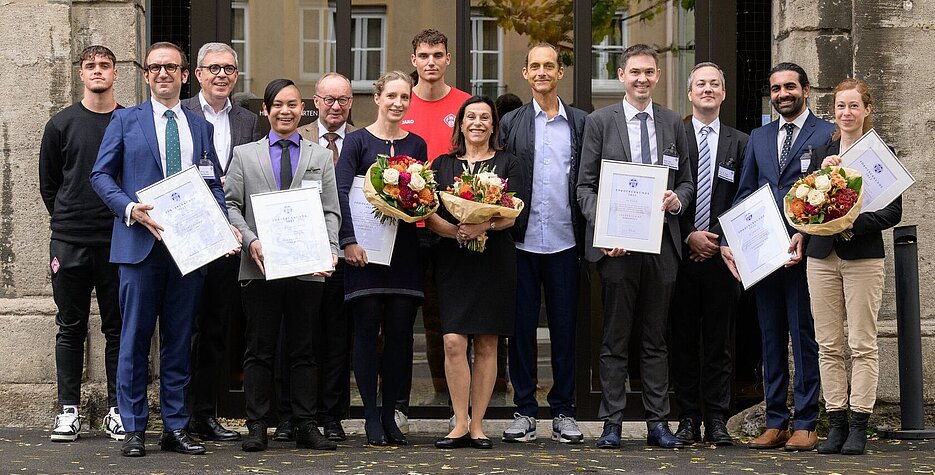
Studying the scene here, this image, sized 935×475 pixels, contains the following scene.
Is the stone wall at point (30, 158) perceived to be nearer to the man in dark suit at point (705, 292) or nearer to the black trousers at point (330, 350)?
the black trousers at point (330, 350)

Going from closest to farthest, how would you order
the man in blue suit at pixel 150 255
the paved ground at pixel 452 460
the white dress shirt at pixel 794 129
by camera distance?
the paved ground at pixel 452 460 < the man in blue suit at pixel 150 255 < the white dress shirt at pixel 794 129

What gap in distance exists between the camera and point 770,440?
7.96 metres

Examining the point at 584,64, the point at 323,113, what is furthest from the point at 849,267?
the point at 323,113

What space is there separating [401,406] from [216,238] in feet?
6.26

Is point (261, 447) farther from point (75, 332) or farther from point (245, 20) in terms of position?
point (245, 20)

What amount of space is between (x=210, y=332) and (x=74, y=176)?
1.27 metres

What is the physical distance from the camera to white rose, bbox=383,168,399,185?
286 inches

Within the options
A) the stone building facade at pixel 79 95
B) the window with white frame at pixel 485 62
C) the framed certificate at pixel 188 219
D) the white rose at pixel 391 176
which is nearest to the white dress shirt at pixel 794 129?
the stone building facade at pixel 79 95

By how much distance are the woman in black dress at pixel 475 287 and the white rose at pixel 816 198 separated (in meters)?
1.70

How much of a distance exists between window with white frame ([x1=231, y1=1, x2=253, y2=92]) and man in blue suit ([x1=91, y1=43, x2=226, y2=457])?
5.66 feet

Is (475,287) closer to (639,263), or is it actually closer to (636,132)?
(639,263)

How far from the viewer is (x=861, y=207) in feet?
24.6

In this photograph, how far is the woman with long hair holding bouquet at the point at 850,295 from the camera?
7.55 meters

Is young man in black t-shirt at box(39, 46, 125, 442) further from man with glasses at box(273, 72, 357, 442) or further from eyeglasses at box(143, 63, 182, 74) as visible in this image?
man with glasses at box(273, 72, 357, 442)
